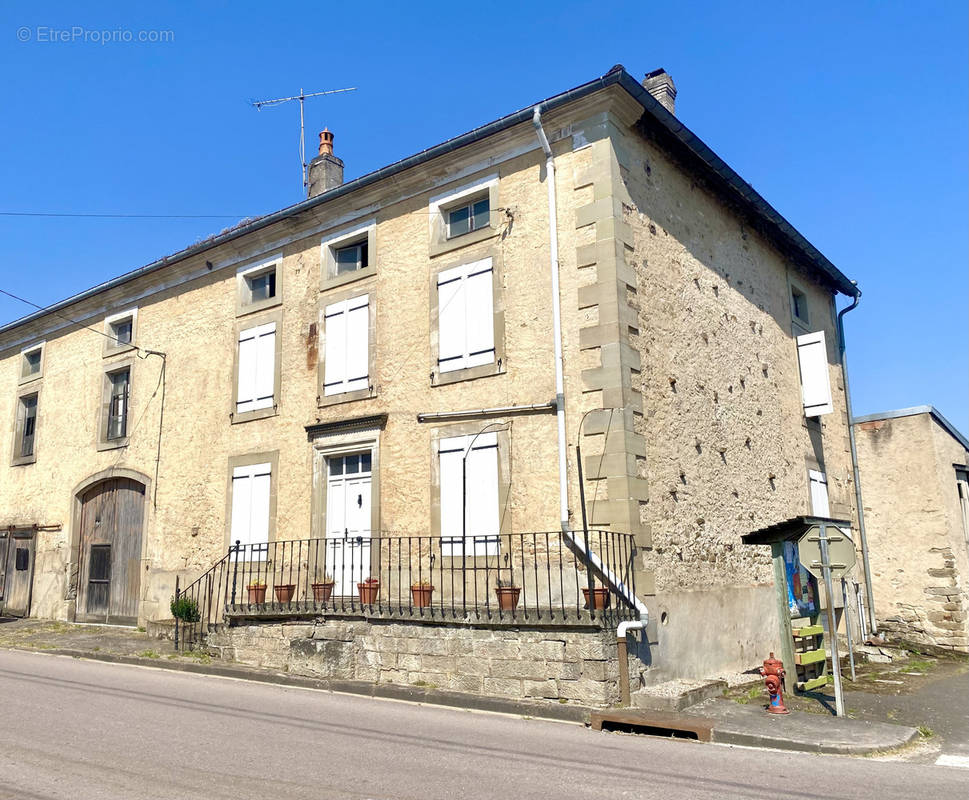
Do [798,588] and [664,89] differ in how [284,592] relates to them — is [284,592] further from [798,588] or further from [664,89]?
[664,89]

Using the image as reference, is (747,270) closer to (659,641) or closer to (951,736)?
(659,641)

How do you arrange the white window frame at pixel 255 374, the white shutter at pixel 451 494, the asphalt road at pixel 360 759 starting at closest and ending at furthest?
the asphalt road at pixel 360 759, the white shutter at pixel 451 494, the white window frame at pixel 255 374

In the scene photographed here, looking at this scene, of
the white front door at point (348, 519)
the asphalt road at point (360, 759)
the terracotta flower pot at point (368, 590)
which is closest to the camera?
the asphalt road at point (360, 759)

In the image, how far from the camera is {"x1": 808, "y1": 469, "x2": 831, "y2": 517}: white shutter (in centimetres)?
1385

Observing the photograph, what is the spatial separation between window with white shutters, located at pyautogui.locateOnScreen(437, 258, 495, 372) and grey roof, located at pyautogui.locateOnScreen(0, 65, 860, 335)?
1.80 meters

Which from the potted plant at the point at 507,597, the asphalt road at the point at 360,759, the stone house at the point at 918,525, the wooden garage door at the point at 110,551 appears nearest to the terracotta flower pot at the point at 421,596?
the potted plant at the point at 507,597

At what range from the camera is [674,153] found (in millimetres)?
11594

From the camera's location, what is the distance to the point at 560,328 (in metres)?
9.90

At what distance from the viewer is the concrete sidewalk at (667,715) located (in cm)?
682

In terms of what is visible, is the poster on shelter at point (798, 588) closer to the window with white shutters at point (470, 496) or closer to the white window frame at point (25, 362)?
the window with white shutters at point (470, 496)

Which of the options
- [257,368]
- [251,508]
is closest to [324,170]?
[257,368]

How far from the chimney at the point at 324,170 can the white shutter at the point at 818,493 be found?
1025cm

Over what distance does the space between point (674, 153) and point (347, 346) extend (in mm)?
5657

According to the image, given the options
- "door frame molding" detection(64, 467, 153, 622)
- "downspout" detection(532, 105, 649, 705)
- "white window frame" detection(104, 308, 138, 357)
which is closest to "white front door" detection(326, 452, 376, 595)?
"downspout" detection(532, 105, 649, 705)
